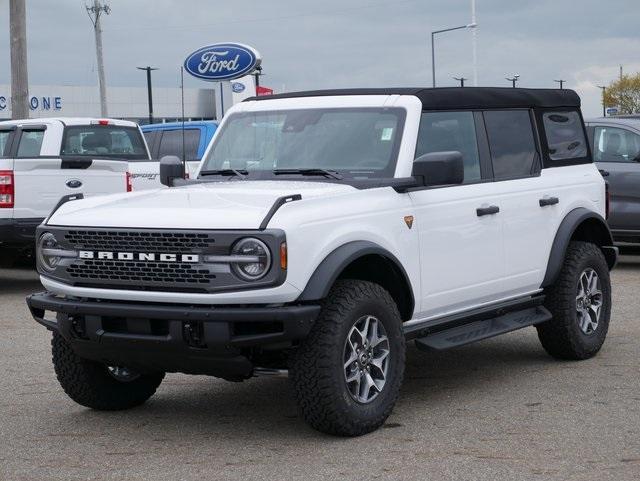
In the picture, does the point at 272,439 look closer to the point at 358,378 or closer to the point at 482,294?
the point at 358,378

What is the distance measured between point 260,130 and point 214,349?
218 cm

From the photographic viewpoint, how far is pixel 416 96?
7570mm

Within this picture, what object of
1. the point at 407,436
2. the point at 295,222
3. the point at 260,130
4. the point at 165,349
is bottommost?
the point at 407,436

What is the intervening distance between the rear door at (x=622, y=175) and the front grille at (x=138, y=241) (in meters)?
9.77

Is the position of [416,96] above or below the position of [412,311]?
above

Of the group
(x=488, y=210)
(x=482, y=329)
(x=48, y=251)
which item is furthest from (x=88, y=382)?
(x=488, y=210)

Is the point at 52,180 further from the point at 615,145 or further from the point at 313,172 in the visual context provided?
the point at 313,172

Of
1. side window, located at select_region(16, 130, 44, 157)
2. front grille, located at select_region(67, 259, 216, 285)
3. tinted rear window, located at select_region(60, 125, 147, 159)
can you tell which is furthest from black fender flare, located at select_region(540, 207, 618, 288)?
side window, located at select_region(16, 130, 44, 157)

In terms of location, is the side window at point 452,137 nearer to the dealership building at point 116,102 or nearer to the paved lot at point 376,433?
the paved lot at point 376,433

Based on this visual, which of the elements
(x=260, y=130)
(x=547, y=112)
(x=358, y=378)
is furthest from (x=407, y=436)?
(x=547, y=112)

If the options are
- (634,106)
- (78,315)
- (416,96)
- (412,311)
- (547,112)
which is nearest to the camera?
(78,315)

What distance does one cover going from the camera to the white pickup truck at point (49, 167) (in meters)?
13.6

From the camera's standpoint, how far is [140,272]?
635 centimetres

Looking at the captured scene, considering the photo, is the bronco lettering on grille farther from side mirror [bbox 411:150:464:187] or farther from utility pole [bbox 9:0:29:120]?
utility pole [bbox 9:0:29:120]
